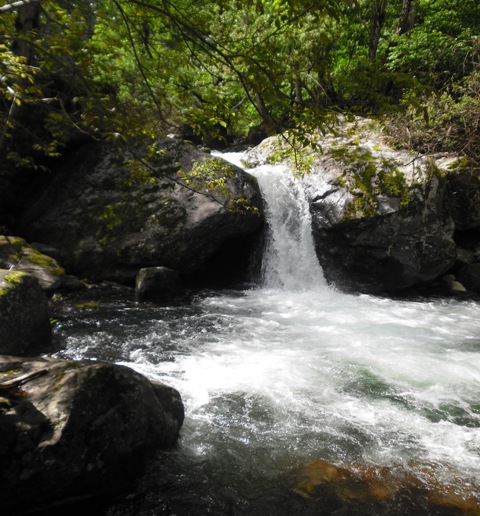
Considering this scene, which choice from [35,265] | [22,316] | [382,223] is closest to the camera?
[22,316]

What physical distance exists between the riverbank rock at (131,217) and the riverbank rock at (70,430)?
20.8 ft

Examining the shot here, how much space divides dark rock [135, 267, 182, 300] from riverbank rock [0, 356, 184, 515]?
18.1 feet

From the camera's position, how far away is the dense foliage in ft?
9.12

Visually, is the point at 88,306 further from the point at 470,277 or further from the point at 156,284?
the point at 470,277

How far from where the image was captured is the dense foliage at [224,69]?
2.78 metres

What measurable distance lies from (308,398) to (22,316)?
13.8 ft

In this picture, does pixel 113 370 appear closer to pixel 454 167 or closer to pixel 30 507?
pixel 30 507

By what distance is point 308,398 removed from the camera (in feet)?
16.0

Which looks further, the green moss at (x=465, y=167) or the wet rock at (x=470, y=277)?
the green moss at (x=465, y=167)

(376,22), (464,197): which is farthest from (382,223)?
(376,22)

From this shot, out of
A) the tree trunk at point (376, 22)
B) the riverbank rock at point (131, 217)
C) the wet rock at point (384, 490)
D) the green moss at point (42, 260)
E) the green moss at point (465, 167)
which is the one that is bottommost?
the wet rock at point (384, 490)

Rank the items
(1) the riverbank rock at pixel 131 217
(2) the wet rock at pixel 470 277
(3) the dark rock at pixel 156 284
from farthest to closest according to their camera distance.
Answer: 1. (2) the wet rock at pixel 470 277
2. (1) the riverbank rock at pixel 131 217
3. (3) the dark rock at pixel 156 284

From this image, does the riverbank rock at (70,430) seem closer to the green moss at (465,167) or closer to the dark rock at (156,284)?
the dark rock at (156,284)

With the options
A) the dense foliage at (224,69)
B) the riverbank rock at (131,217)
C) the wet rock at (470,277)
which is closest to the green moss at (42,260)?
the riverbank rock at (131,217)
